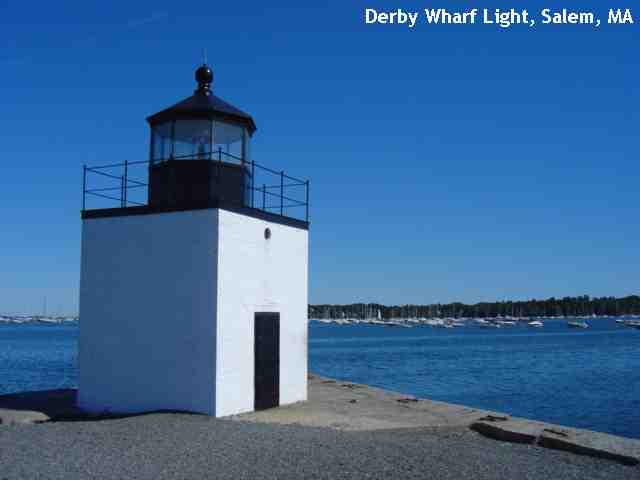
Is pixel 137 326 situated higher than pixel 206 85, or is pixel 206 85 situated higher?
pixel 206 85

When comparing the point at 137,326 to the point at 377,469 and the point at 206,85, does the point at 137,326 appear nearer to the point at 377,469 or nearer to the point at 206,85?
the point at 206,85

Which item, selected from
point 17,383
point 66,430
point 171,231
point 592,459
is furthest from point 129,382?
point 17,383

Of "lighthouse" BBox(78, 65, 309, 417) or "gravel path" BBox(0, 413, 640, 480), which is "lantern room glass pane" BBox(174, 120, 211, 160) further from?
"gravel path" BBox(0, 413, 640, 480)

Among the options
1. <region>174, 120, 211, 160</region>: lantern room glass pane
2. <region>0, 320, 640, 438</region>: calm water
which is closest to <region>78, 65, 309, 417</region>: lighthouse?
<region>174, 120, 211, 160</region>: lantern room glass pane

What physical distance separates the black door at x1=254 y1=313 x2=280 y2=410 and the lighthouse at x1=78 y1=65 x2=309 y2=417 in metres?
0.04

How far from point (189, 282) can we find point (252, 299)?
55.9 inches

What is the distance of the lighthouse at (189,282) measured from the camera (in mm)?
12211

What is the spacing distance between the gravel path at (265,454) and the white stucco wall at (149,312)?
4.30 feet

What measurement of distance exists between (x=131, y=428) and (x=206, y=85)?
723 centimetres

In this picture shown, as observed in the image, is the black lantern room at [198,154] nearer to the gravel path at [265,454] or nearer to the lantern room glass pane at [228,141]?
the lantern room glass pane at [228,141]

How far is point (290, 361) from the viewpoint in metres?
14.4

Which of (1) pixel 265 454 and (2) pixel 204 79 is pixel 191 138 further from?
(1) pixel 265 454

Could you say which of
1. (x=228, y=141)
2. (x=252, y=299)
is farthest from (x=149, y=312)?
(x=228, y=141)

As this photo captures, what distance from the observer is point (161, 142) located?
13.4 m
